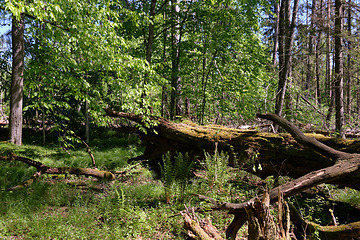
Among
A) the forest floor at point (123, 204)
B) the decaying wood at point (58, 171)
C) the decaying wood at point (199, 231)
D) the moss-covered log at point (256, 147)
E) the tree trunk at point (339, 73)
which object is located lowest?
the forest floor at point (123, 204)

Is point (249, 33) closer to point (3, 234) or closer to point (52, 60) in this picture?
point (52, 60)

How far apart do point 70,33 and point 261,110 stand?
8354mm

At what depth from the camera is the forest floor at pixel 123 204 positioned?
3.48m

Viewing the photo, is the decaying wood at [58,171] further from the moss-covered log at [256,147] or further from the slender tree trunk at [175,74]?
the slender tree trunk at [175,74]

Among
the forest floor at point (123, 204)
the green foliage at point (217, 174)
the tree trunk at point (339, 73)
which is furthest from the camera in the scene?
the tree trunk at point (339, 73)

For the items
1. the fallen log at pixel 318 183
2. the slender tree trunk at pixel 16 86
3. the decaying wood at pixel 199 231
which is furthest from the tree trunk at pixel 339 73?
the slender tree trunk at pixel 16 86

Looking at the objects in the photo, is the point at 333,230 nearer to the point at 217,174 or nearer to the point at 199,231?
the point at 199,231

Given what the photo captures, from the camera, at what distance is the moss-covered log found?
4215 mm

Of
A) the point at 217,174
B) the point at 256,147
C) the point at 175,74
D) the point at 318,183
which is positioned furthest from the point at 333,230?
the point at 175,74

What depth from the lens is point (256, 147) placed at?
504 centimetres

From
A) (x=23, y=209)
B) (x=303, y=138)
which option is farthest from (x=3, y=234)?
(x=303, y=138)

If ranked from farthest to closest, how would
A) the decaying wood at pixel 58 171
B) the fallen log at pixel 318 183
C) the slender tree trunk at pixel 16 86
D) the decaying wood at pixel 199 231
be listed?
1. the slender tree trunk at pixel 16 86
2. the decaying wood at pixel 58 171
3. the fallen log at pixel 318 183
4. the decaying wood at pixel 199 231

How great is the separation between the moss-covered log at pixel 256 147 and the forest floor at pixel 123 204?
16.2 inches

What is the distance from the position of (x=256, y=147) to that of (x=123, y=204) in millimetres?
3179
